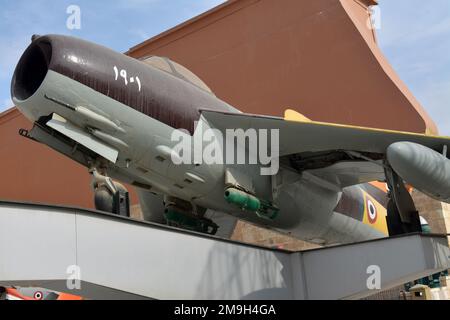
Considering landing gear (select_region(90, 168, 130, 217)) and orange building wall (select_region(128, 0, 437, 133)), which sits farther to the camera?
orange building wall (select_region(128, 0, 437, 133))

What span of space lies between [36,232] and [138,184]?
2.85 metres

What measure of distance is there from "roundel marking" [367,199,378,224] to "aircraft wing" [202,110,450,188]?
75.3 inches

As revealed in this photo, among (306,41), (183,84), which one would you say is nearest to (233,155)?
(183,84)

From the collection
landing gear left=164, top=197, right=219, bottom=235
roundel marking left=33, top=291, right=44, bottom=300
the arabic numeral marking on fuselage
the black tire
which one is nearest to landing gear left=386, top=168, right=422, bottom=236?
landing gear left=164, top=197, right=219, bottom=235

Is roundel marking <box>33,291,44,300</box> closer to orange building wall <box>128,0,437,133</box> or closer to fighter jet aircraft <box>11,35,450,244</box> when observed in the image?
fighter jet aircraft <box>11,35,450,244</box>

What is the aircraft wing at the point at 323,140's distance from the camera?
720 cm

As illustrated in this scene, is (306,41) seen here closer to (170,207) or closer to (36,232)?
(170,207)

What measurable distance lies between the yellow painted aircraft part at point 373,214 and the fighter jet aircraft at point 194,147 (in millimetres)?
1122

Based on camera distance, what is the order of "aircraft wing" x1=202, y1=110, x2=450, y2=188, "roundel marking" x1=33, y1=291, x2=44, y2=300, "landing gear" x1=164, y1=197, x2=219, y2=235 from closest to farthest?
"aircraft wing" x1=202, y1=110, x2=450, y2=188 < "landing gear" x1=164, y1=197, x2=219, y2=235 < "roundel marking" x1=33, y1=291, x2=44, y2=300

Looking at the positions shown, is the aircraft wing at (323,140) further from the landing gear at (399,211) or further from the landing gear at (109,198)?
the landing gear at (109,198)

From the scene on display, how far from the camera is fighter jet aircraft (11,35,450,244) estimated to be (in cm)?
588

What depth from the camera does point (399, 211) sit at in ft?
24.1

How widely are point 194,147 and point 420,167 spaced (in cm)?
279

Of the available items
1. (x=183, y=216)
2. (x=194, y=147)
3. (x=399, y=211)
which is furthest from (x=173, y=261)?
(x=399, y=211)
